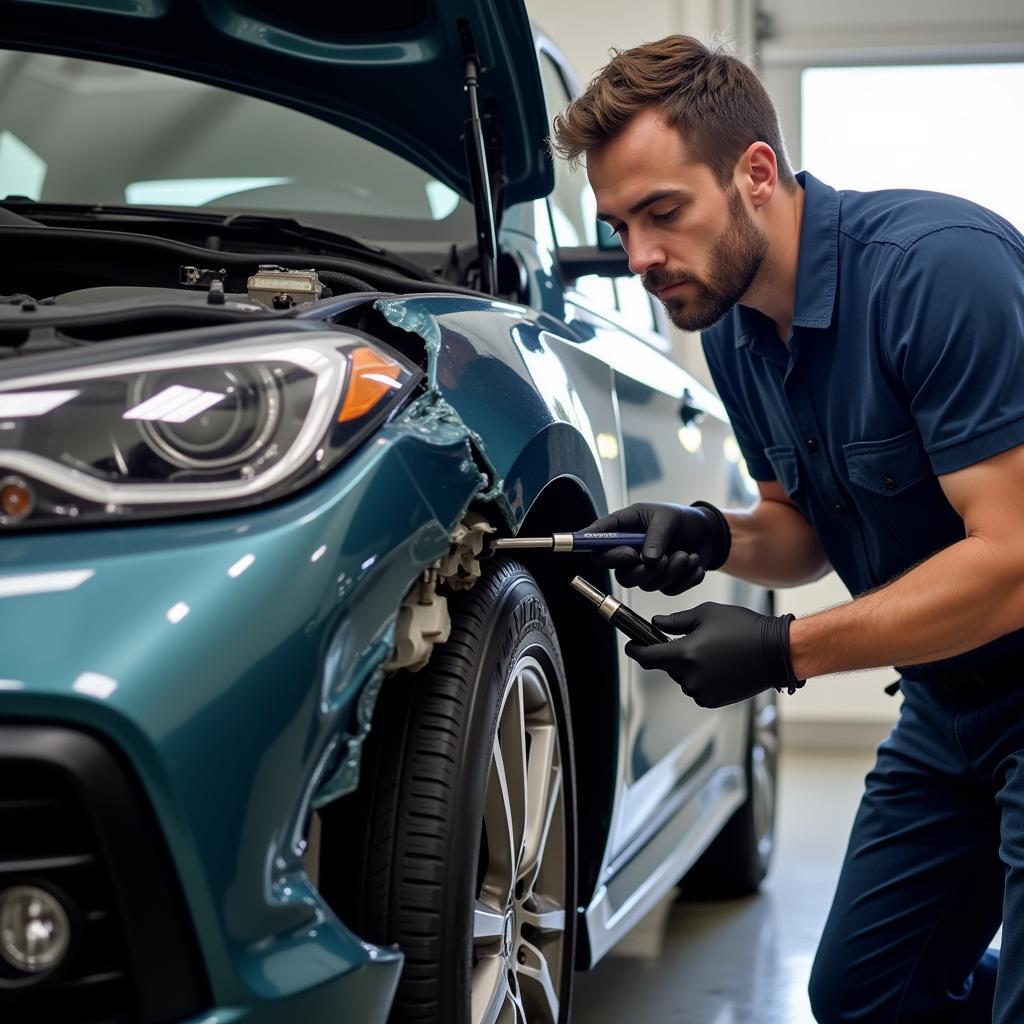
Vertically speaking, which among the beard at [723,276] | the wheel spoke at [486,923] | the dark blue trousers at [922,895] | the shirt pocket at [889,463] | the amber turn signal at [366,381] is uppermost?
the beard at [723,276]

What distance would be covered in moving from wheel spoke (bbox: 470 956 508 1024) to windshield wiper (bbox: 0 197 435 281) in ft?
2.80

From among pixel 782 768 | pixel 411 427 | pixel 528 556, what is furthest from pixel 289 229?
pixel 782 768

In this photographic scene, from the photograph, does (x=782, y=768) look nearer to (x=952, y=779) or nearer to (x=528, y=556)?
(x=952, y=779)

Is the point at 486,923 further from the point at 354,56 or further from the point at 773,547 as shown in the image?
the point at 354,56

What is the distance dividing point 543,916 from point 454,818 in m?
0.44

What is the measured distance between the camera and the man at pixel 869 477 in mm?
1513

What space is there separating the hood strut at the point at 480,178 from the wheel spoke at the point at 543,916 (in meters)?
0.77

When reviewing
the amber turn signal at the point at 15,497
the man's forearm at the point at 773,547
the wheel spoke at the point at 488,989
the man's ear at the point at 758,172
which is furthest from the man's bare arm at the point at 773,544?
the amber turn signal at the point at 15,497

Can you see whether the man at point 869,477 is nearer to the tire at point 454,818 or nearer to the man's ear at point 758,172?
the man's ear at point 758,172

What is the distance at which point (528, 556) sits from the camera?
5.02ft

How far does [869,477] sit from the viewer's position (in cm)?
170

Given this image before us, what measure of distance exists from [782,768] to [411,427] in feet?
13.3

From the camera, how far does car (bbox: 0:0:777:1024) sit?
0.89 metres

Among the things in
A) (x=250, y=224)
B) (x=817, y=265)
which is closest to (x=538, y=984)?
(x=817, y=265)
